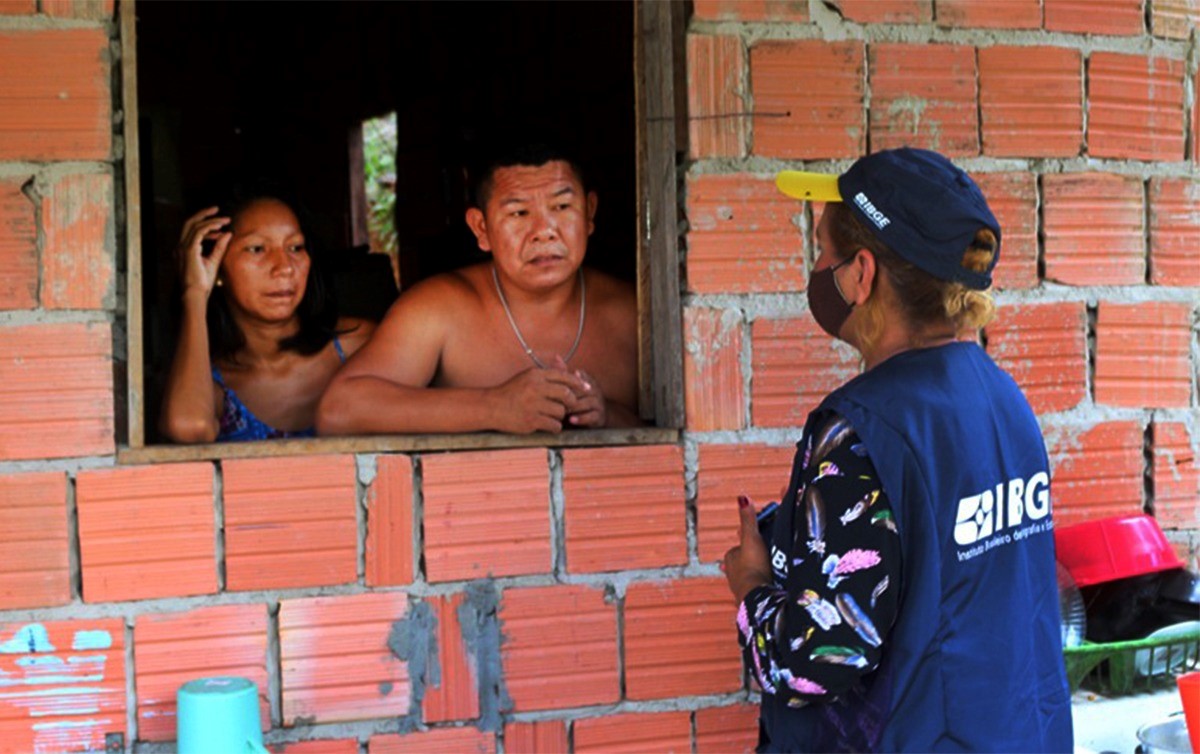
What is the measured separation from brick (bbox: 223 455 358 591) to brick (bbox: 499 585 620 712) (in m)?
0.35

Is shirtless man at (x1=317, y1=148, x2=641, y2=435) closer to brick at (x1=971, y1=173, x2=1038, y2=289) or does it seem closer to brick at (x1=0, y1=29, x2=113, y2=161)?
brick at (x1=0, y1=29, x2=113, y2=161)

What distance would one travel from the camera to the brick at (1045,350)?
9.41ft

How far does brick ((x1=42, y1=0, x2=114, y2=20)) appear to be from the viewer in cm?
242

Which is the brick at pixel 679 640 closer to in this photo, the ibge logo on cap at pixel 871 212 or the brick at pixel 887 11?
the ibge logo on cap at pixel 871 212

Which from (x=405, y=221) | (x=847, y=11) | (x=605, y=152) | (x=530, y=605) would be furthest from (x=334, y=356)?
(x=405, y=221)

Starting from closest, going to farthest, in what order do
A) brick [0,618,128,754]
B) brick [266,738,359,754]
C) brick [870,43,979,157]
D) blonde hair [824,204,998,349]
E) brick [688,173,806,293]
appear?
blonde hair [824,204,998,349]
brick [0,618,128,754]
brick [266,738,359,754]
brick [688,173,806,293]
brick [870,43,979,157]

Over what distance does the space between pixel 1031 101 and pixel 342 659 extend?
190 cm

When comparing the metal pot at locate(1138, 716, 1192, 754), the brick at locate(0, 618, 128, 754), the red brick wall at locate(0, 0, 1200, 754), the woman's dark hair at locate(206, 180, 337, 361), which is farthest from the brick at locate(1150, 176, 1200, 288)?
the brick at locate(0, 618, 128, 754)

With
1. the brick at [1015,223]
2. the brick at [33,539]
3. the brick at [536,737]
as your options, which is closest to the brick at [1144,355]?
the brick at [1015,223]

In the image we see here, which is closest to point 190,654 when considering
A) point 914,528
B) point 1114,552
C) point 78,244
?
point 78,244

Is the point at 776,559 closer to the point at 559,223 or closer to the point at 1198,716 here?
the point at 1198,716

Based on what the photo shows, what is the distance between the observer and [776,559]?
197 cm

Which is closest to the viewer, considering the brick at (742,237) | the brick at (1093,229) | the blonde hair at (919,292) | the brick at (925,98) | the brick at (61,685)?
the blonde hair at (919,292)

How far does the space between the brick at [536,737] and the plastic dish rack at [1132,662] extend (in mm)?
1014
